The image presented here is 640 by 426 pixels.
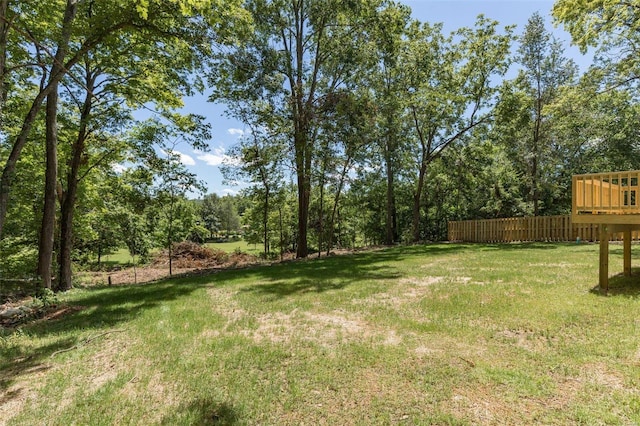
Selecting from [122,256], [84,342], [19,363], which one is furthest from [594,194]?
[122,256]

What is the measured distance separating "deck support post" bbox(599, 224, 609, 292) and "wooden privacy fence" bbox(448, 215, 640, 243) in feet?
29.4

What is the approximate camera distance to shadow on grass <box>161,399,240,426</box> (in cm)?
253

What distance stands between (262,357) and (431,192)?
21.6 m

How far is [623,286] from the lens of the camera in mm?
5316

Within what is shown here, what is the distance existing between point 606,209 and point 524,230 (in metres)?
10.4

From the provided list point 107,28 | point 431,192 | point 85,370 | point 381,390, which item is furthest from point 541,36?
point 85,370

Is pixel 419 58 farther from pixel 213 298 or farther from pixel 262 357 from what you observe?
pixel 262 357

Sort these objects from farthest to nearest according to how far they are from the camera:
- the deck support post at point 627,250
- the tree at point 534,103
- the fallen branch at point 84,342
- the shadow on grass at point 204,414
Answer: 1. the tree at point 534,103
2. the deck support post at point 627,250
3. the fallen branch at point 84,342
4. the shadow on grass at point 204,414

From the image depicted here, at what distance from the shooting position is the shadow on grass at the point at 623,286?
4.90 metres

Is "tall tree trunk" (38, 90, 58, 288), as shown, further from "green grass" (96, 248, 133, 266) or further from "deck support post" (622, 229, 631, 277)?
"deck support post" (622, 229, 631, 277)

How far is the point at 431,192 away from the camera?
2309 centimetres

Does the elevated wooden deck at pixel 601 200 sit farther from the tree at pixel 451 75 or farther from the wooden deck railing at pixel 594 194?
the tree at pixel 451 75

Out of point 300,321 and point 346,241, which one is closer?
point 300,321

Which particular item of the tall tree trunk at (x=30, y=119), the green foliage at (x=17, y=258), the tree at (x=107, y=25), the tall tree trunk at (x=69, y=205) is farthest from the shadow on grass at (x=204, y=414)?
the green foliage at (x=17, y=258)
